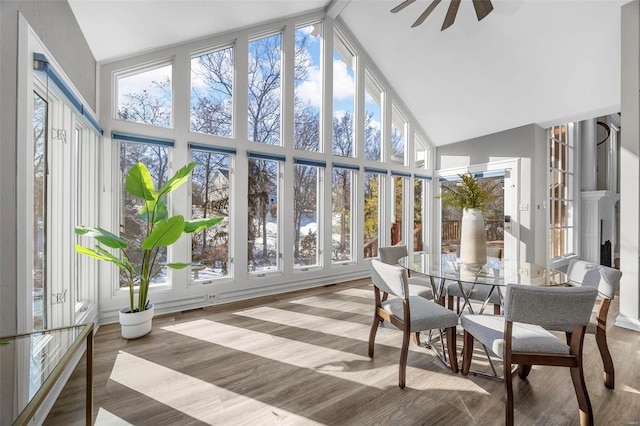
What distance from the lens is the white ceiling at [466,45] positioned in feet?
9.79

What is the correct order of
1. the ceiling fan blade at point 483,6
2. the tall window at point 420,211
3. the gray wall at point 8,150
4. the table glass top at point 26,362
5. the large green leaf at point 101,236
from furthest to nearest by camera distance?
1. the tall window at point 420,211
2. the large green leaf at point 101,236
3. the ceiling fan blade at point 483,6
4. the gray wall at point 8,150
5. the table glass top at point 26,362

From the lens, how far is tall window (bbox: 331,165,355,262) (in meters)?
4.97

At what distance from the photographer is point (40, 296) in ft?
6.62

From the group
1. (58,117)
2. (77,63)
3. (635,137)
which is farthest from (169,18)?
(635,137)

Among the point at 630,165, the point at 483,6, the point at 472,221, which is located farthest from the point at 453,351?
the point at 630,165

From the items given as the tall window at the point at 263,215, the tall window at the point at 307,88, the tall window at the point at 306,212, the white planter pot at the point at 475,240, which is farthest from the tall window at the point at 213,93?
the white planter pot at the point at 475,240

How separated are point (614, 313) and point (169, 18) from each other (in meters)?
6.05

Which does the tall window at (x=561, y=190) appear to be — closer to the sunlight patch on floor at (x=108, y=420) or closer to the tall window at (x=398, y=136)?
the tall window at (x=398, y=136)

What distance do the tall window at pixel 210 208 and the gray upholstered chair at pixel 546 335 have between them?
3.21 meters

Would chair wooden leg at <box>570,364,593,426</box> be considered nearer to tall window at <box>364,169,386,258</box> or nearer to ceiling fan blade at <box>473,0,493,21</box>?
ceiling fan blade at <box>473,0,493,21</box>

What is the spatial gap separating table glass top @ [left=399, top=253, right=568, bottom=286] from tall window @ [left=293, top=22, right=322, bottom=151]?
2.70m

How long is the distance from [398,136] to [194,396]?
5.50m

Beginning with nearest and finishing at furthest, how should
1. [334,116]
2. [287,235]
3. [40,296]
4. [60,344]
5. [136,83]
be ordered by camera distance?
[60,344] < [40,296] < [136,83] < [287,235] < [334,116]

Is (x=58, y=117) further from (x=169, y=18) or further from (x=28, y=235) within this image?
(x=169, y=18)
